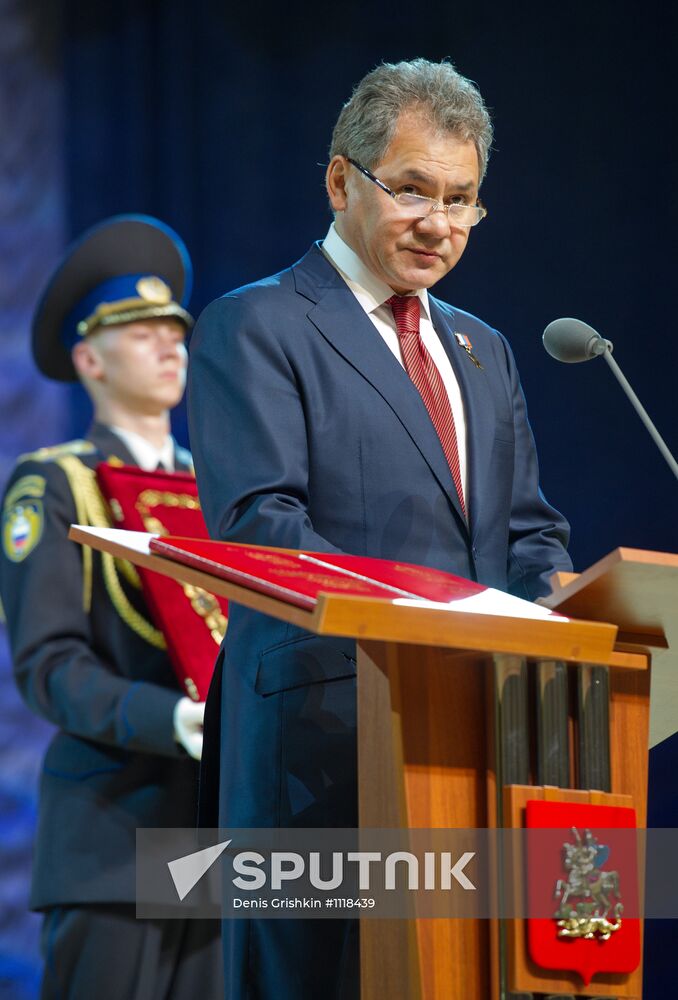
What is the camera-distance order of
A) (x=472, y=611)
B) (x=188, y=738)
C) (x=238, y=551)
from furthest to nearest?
1. (x=188, y=738)
2. (x=238, y=551)
3. (x=472, y=611)

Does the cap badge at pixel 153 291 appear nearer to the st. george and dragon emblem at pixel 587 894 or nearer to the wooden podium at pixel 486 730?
the wooden podium at pixel 486 730

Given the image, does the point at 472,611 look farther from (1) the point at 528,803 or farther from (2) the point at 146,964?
(2) the point at 146,964

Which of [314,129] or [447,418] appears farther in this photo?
[314,129]

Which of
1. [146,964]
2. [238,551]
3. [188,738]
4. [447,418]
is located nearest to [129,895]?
[146,964]

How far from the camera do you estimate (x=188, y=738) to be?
3141 millimetres

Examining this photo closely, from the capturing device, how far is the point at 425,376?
A: 217cm

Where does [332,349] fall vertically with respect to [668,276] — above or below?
below

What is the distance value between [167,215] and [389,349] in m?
2.59

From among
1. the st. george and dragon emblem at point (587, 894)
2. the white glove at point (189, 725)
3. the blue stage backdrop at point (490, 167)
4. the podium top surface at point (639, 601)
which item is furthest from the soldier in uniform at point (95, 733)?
the st. george and dragon emblem at point (587, 894)

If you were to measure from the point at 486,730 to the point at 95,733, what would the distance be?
1856 mm

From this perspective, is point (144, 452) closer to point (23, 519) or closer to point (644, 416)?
point (23, 519)

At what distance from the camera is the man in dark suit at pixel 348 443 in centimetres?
183

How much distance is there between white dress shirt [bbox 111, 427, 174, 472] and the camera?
3.70 meters

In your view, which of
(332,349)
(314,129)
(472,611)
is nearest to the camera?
(472,611)
